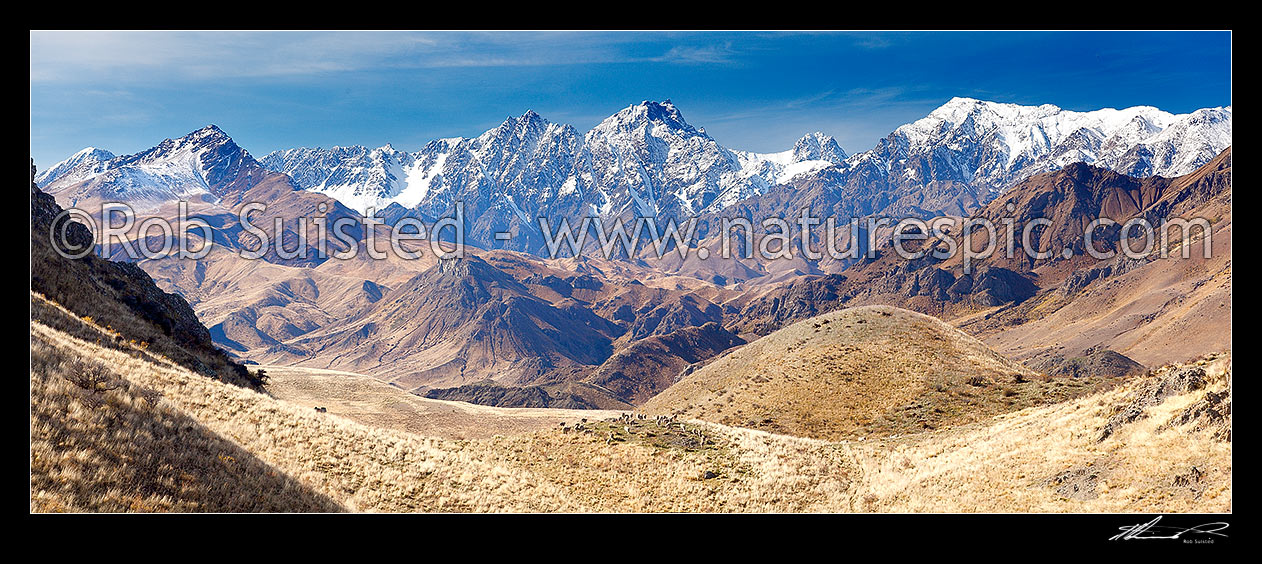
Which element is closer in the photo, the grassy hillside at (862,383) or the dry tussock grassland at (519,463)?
the dry tussock grassland at (519,463)

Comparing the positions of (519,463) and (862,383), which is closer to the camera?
(519,463)

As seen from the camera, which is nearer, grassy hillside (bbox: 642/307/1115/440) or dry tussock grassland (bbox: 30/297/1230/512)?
dry tussock grassland (bbox: 30/297/1230/512)

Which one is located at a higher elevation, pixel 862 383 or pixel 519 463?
pixel 519 463
